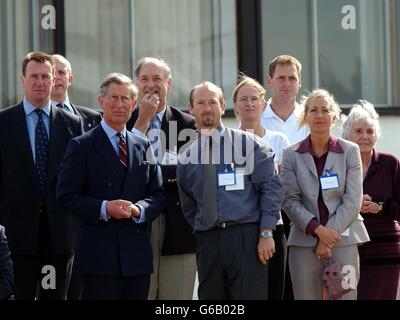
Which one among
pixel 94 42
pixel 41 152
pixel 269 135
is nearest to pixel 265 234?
pixel 269 135

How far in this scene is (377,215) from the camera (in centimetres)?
798

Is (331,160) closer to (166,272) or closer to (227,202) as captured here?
(227,202)

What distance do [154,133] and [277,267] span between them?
1347mm

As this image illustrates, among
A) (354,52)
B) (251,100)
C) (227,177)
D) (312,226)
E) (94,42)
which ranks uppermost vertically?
(94,42)

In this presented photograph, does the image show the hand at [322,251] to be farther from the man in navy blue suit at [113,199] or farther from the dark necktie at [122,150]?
the dark necktie at [122,150]

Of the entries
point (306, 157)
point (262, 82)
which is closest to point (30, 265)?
point (306, 157)

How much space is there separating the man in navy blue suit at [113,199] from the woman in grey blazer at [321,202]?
1.04 m

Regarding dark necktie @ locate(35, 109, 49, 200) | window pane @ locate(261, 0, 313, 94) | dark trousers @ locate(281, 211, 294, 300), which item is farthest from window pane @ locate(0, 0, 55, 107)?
dark trousers @ locate(281, 211, 294, 300)

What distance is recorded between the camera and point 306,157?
765 cm

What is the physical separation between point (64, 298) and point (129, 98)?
1565 millimetres

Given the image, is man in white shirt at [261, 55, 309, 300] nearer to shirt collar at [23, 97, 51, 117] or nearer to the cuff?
the cuff

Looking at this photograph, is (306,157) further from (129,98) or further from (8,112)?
(8,112)

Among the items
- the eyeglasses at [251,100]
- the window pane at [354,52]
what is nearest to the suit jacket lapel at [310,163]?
the eyeglasses at [251,100]
